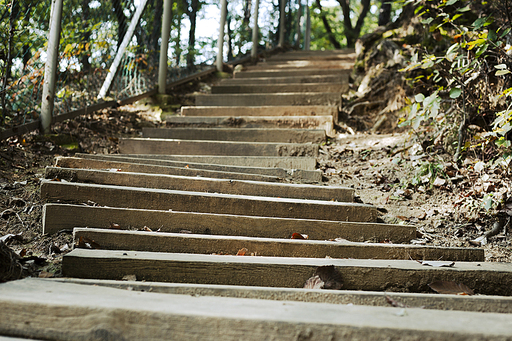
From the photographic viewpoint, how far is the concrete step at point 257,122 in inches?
178

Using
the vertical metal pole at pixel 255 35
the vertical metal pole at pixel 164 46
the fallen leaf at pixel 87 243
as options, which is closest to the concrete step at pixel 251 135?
the vertical metal pole at pixel 164 46

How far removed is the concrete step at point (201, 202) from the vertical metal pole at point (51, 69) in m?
1.66

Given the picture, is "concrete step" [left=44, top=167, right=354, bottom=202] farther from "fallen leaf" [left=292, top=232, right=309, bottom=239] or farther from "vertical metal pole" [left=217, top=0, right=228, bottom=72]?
"vertical metal pole" [left=217, top=0, right=228, bottom=72]

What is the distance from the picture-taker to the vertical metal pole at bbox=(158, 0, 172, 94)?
5430 millimetres

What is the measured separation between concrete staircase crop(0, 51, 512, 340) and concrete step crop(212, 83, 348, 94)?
6.79 feet

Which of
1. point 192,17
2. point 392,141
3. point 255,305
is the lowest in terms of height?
point 255,305

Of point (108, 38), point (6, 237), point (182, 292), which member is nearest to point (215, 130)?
point (108, 38)

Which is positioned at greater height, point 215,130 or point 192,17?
point 192,17

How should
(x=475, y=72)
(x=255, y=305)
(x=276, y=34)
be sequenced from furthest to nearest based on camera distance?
(x=276, y=34) < (x=475, y=72) < (x=255, y=305)

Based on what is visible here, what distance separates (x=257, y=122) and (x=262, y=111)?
0.34m

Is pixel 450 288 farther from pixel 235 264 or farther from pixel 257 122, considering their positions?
pixel 257 122

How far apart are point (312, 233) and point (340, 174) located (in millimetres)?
1266

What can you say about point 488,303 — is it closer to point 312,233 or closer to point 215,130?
point 312,233

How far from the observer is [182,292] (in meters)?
1.56
